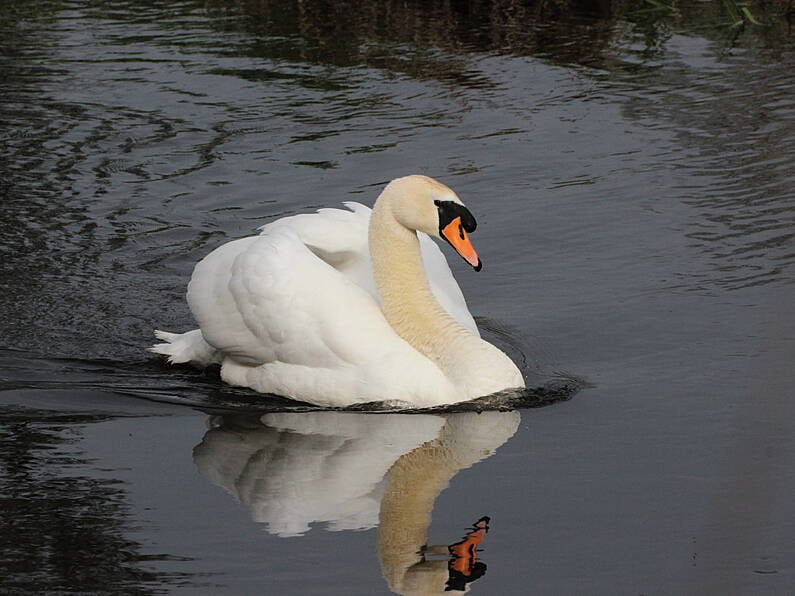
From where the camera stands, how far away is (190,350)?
7.95 meters

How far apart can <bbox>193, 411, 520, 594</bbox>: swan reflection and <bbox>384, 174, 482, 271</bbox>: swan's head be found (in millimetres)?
856

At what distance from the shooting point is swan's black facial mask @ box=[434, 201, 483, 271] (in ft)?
23.1

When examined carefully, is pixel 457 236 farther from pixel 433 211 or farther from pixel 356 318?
pixel 356 318

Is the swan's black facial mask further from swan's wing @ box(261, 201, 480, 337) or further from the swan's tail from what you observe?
the swan's tail

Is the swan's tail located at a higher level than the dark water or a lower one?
lower

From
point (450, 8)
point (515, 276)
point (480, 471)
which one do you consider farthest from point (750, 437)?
point (450, 8)

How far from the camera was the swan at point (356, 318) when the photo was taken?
7.04 metres

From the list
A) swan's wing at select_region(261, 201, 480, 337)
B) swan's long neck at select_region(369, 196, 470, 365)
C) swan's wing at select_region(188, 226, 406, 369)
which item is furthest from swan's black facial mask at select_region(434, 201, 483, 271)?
swan's wing at select_region(261, 201, 480, 337)

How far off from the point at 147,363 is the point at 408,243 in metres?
1.68

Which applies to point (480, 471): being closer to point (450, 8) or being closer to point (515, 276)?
point (515, 276)

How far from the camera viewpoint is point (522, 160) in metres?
11.7

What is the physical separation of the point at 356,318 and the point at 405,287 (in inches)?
14.2

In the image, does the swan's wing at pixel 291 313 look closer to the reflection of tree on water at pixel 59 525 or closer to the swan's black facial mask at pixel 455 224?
the swan's black facial mask at pixel 455 224

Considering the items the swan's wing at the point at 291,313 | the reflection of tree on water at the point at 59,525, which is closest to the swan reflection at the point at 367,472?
→ the swan's wing at the point at 291,313
